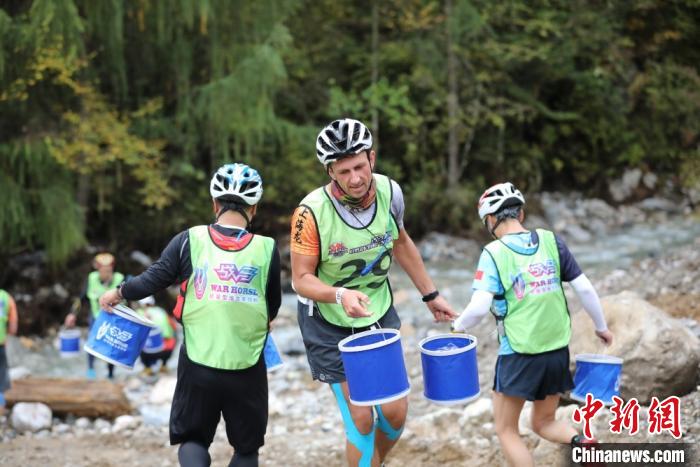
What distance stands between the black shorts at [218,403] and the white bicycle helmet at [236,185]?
2.89ft

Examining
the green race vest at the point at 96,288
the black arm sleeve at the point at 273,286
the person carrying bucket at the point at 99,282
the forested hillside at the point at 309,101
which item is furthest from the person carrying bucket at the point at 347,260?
the forested hillside at the point at 309,101

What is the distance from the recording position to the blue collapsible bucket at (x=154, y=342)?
10.6m

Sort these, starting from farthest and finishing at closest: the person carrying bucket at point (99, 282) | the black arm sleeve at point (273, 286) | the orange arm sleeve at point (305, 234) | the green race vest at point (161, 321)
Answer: the green race vest at point (161, 321) → the person carrying bucket at point (99, 282) → the orange arm sleeve at point (305, 234) → the black arm sleeve at point (273, 286)

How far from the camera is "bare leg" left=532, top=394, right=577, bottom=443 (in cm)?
490

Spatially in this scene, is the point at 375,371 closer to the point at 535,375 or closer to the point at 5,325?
the point at 535,375

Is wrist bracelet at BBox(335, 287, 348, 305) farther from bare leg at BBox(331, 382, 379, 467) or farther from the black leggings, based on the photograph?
the black leggings

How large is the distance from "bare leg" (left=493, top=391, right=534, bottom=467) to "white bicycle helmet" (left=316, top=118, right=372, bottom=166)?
176 centimetres

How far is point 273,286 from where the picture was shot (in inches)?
173

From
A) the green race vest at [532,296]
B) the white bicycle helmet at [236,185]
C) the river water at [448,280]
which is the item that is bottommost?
the river water at [448,280]

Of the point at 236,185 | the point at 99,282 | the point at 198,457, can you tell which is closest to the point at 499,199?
the point at 236,185

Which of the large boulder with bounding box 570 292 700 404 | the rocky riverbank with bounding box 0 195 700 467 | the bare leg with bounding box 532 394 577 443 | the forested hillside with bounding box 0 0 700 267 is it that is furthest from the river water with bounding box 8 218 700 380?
the bare leg with bounding box 532 394 577 443

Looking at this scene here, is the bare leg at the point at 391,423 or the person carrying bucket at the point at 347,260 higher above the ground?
the person carrying bucket at the point at 347,260

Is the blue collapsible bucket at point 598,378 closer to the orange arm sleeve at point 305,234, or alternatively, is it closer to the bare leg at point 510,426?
the bare leg at point 510,426

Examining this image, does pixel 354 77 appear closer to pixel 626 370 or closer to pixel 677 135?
pixel 677 135
